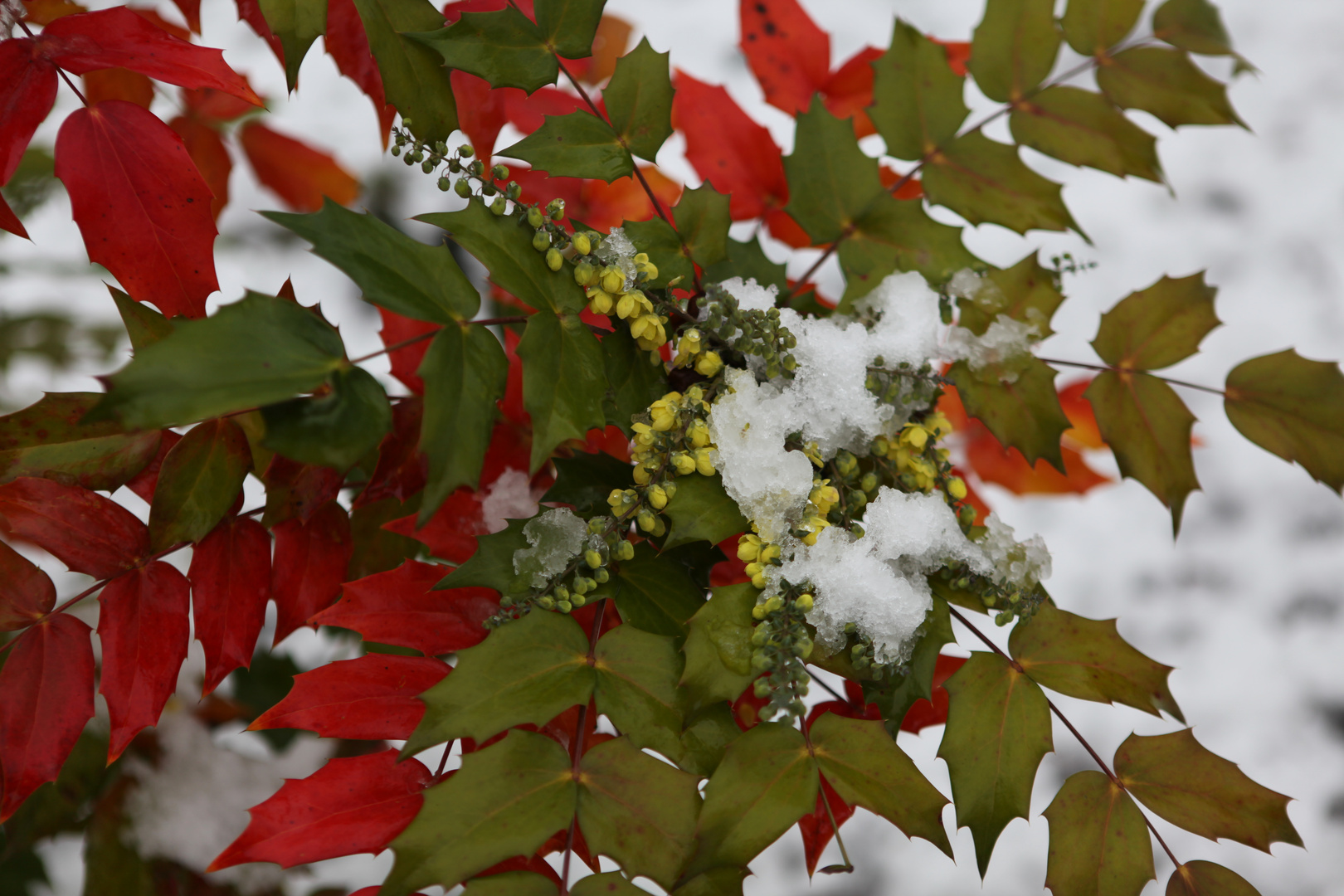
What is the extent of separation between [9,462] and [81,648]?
0.11 metres

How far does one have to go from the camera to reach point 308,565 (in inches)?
22.1

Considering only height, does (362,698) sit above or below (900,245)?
below

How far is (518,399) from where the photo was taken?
2.04ft

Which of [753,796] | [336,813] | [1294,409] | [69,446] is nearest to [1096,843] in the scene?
[753,796]

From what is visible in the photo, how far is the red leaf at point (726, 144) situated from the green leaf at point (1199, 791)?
0.49m

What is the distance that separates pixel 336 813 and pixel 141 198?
36cm

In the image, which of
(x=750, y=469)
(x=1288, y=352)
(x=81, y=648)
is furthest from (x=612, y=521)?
(x=1288, y=352)

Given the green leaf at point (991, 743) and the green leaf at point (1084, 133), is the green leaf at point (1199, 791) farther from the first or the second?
the green leaf at point (1084, 133)

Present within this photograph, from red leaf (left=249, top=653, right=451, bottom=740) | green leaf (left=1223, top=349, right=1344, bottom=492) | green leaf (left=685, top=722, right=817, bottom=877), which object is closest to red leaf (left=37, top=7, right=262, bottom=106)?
red leaf (left=249, top=653, right=451, bottom=740)

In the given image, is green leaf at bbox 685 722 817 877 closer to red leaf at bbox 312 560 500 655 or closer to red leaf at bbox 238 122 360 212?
red leaf at bbox 312 560 500 655

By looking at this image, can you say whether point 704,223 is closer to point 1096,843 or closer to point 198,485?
point 198,485

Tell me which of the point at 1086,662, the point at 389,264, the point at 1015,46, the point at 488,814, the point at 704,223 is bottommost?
the point at 488,814

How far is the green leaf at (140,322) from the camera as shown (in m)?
0.50

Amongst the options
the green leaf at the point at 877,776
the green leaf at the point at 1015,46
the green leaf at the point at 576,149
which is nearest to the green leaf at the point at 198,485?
the green leaf at the point at 576,149
